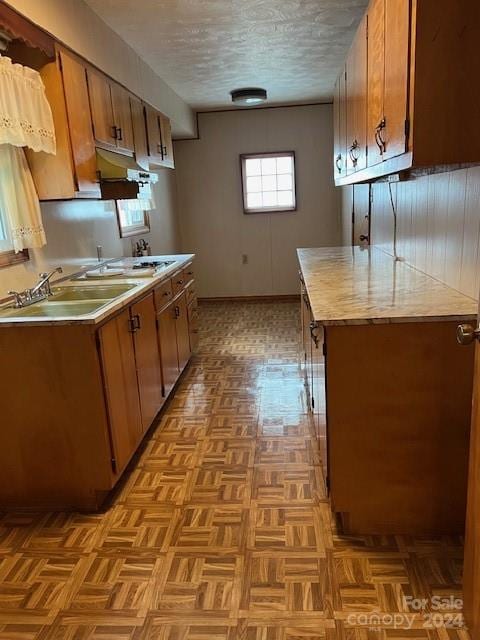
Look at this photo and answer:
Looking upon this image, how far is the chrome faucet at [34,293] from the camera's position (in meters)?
2.41

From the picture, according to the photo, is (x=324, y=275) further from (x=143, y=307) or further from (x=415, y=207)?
(x=143, y=307)

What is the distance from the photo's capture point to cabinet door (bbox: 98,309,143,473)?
2193mm

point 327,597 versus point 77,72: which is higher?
point 77,72

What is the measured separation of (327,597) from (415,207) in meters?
1.92

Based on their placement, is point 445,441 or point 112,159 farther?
point 112,159

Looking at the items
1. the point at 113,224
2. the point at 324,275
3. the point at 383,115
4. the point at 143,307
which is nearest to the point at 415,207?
the point at 324,275

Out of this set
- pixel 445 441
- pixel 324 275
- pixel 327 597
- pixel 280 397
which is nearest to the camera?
pixel 327 597

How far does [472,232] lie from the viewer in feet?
6.05

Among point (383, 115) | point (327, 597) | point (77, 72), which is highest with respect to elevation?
point (77, 72)

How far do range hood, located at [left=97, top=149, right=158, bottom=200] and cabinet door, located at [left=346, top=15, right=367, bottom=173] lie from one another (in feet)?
4.36

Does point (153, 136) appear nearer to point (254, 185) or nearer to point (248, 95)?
point (248, 95)

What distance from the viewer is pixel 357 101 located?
2611 millimetres

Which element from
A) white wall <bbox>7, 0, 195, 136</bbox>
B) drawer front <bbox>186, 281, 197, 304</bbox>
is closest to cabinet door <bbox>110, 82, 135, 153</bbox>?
white wall <bbox>7, 0, 195, 136</bbox>

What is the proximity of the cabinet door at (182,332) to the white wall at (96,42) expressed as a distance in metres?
1.61
